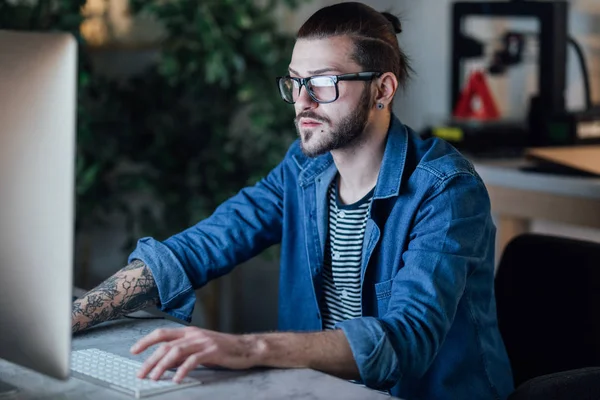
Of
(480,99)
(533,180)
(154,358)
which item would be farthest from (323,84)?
(480,99)

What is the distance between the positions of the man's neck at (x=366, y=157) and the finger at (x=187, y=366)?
0.59 metres

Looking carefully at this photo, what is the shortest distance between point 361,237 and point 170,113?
1762mm

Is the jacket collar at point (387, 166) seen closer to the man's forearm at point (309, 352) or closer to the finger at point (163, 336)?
the man's forearm at point (309, 352)

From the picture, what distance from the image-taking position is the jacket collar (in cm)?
178

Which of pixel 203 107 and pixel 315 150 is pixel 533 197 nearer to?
pixel 203 107

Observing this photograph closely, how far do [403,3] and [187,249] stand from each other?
248 cm

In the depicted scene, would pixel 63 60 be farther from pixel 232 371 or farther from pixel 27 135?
pixel 232 371

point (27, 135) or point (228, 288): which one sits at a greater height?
point (27, 135)

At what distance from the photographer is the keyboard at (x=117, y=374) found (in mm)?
1359

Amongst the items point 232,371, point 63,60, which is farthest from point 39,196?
point 232,371

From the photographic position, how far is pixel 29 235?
3.97 feet

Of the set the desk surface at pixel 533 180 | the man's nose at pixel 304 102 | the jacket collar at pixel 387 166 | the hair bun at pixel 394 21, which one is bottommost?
the desk surface at pixel 533 180

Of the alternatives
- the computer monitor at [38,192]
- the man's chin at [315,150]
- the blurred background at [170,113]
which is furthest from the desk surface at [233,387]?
the blurred background at [170,113]

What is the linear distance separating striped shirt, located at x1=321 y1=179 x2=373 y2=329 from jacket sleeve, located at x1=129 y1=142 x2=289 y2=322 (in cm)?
15
